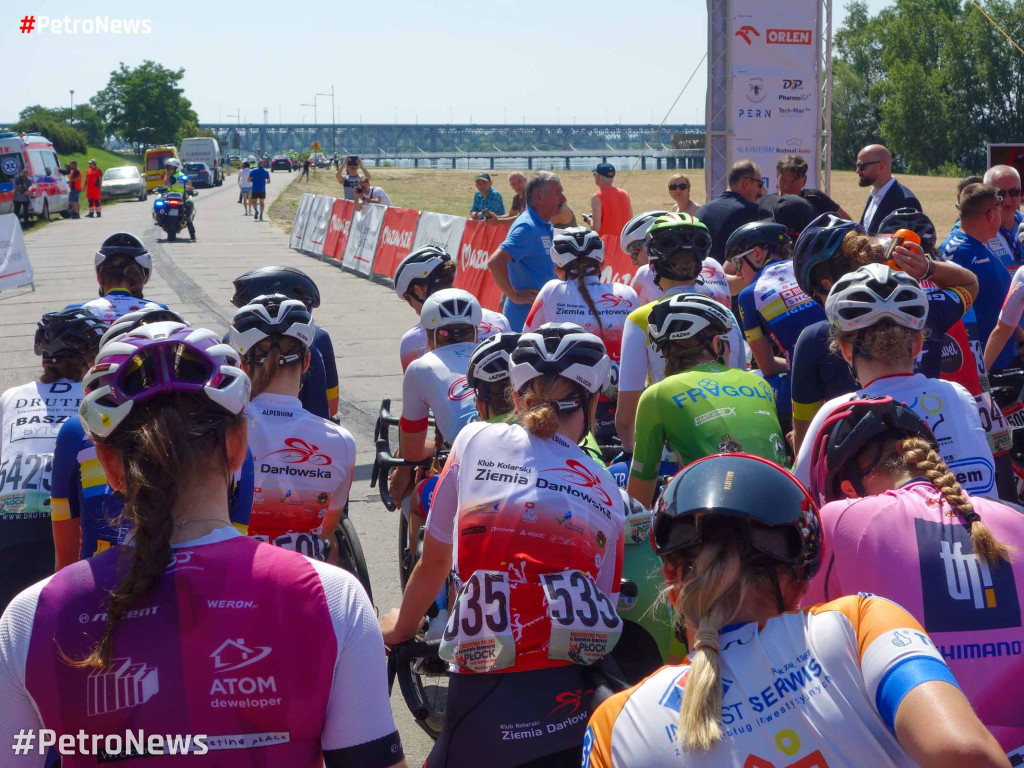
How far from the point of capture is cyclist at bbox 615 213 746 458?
529 cm

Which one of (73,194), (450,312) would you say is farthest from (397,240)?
(73,194)

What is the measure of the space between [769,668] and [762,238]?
4.87m

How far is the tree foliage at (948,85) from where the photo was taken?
8050 centimetres

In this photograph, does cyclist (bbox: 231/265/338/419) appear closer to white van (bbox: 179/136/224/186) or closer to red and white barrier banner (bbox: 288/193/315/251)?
red and white barrier banner (bbox: 288/193/315/251)

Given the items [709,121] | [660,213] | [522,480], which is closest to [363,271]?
[709,121]

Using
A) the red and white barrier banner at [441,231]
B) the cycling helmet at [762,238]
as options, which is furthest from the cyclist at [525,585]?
the red and white barrier banner at [441,231]

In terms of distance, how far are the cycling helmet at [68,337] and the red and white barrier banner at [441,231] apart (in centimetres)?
1368

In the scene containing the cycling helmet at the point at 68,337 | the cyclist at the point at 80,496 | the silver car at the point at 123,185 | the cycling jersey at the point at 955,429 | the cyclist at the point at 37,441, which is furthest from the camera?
the silver car at the point at 123,185

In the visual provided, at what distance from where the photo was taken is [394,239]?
73.1ft

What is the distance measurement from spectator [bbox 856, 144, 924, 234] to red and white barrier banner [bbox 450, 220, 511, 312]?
Result: 7.18 m

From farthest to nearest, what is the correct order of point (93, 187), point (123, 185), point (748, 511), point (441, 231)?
point (123, 185), point (93, 187), point (441, 231), point (748, 511)

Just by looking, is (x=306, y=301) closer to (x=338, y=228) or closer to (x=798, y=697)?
(x=798, y=697)

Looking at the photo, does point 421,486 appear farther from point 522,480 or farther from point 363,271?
point 363,271

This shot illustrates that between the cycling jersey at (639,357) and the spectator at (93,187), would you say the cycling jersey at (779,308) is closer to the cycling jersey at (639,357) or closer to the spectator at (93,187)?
the cycling jersey at (639,357)
